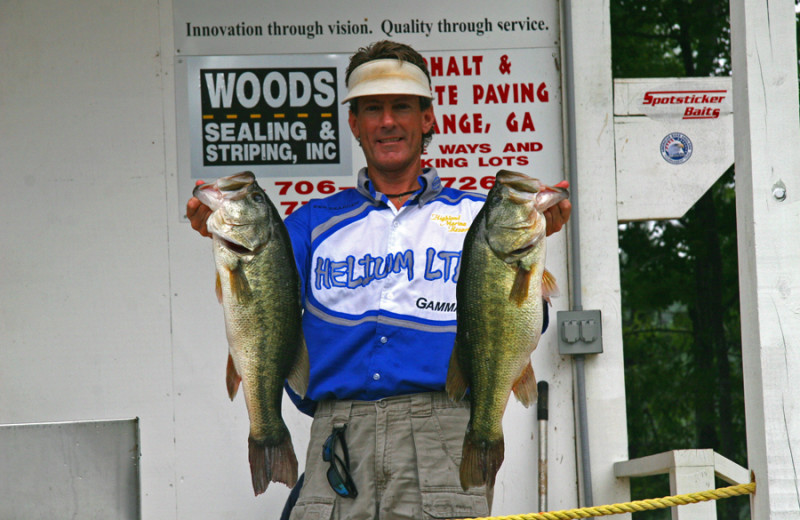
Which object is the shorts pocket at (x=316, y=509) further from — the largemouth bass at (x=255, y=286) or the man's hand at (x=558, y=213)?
the man's hand at (x=558, y=213)

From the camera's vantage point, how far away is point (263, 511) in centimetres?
554

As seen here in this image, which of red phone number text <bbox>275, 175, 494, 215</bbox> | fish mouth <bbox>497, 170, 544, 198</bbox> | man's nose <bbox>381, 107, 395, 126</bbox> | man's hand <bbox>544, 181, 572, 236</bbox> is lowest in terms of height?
man's hand <bbox>544, 181, 572, 236</bbox>

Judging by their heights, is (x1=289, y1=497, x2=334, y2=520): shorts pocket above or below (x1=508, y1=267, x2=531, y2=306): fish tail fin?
below

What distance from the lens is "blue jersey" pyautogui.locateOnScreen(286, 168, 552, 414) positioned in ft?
13.3

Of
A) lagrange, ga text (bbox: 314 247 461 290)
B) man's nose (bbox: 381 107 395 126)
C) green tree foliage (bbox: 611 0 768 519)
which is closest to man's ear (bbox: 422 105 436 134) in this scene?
man's nose (bbox: 381 107 395 126)

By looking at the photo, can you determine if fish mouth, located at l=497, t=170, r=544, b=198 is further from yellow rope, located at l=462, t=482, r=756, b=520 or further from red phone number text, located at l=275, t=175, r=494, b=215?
red phone number text, located at l=275, t=175, r=494, b=215

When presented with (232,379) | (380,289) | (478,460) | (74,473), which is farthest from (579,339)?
(74,473)

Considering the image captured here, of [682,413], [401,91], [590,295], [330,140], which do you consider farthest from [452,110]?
[682,413]

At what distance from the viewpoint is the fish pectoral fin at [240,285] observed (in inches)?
148

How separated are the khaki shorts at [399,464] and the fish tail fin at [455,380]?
0.53ft

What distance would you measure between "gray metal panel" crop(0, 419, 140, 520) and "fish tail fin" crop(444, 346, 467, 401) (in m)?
1.06

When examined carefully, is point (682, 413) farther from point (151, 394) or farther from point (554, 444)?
point (151, 394)

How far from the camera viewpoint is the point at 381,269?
419cm

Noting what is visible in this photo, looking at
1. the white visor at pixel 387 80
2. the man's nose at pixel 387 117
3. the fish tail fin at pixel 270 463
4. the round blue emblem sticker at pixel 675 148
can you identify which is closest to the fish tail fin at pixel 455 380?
the fish tail fin at pixel 270 463
